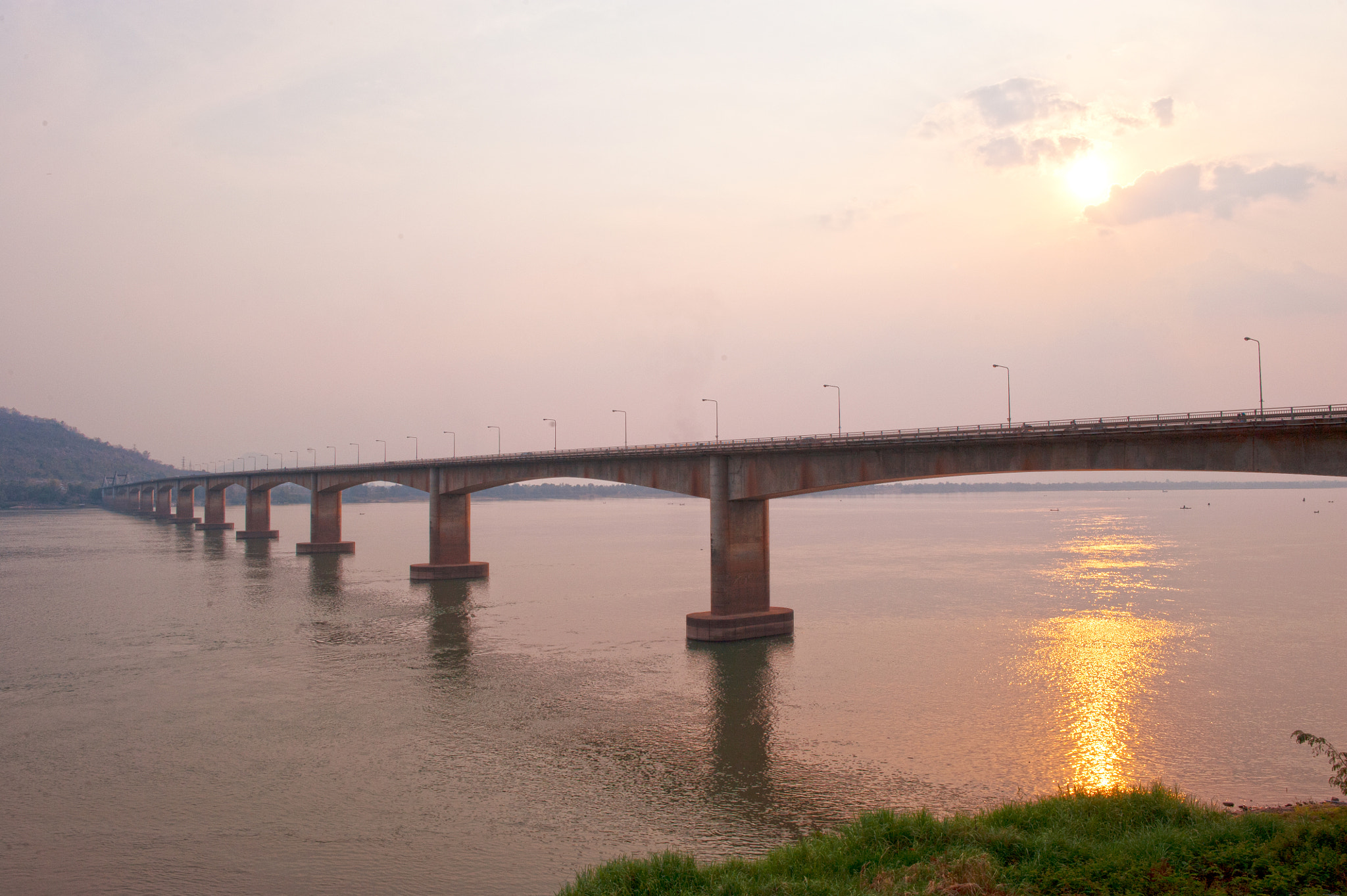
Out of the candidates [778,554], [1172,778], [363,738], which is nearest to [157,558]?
[778,554]

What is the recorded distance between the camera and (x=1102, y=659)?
40.8m

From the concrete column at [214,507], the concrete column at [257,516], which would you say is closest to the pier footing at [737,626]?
the concrete column at [257,516]

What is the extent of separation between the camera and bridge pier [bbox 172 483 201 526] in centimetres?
16088

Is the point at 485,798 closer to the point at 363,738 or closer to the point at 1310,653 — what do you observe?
the point at 363,738

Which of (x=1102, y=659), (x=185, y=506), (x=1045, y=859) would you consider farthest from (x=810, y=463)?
(x=185, y=506)

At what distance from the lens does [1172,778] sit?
2434cm

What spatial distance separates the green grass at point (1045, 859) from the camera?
14391mm

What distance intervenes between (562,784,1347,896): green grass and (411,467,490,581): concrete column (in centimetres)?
5890

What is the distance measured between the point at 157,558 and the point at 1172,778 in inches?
3946

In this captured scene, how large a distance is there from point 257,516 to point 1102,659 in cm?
11138

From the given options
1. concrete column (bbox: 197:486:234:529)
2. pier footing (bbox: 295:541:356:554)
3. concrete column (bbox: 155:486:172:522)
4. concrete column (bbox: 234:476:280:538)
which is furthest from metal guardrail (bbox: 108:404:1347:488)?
concrete column (bbox: 155:486:172:522)

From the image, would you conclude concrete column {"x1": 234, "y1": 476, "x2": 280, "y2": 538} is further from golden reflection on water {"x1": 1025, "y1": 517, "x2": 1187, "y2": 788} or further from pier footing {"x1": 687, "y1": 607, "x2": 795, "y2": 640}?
golden reflection on water {"x1": 1025, "y1": 517, "x2": 1187, "y2": 788}

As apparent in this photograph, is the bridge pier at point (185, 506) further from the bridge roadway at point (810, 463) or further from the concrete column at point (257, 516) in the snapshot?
the bridge roadway at point (810, 463)

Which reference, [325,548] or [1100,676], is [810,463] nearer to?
[1100,676]
